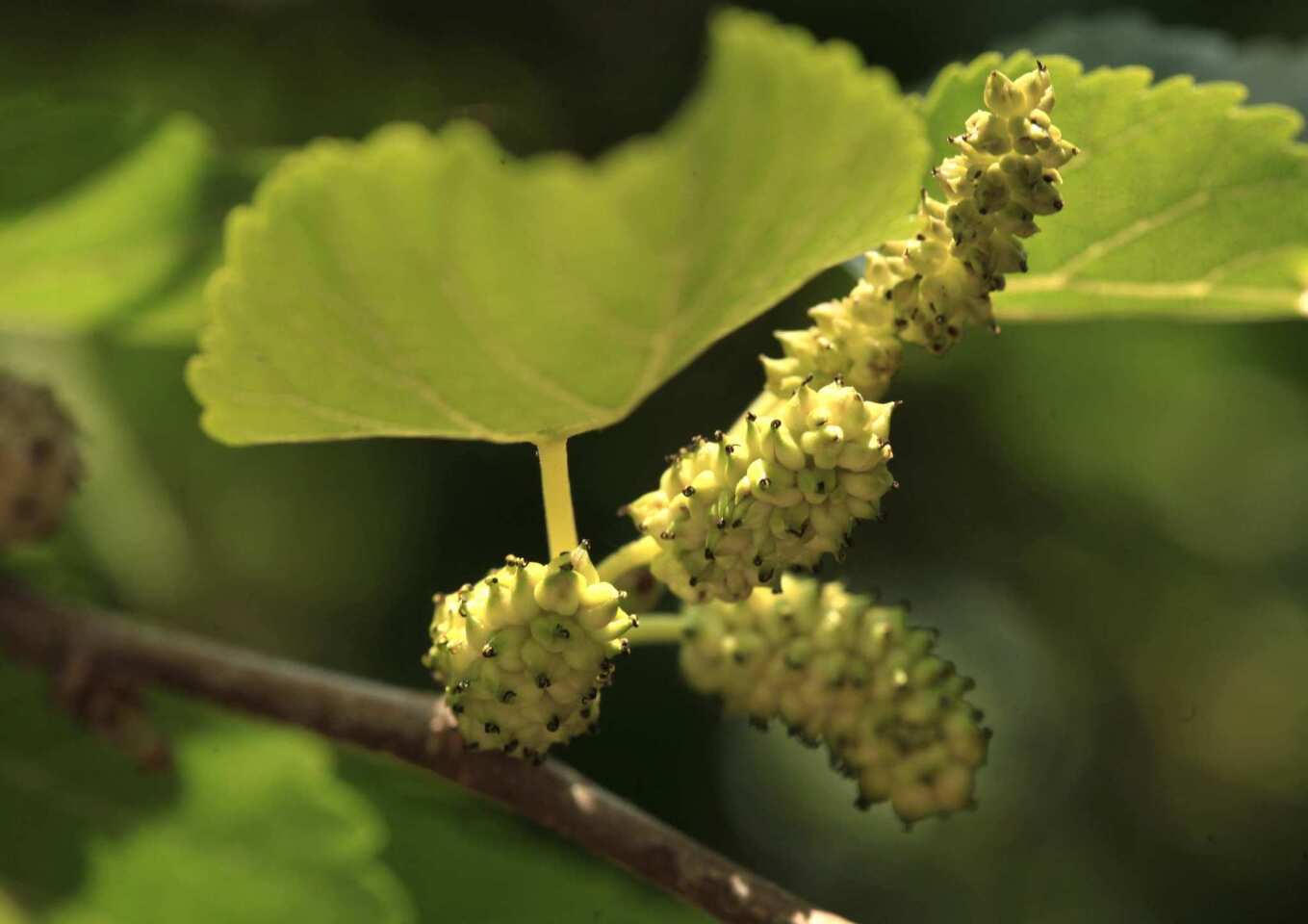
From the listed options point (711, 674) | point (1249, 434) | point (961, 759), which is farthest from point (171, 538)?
point (1249, 434)

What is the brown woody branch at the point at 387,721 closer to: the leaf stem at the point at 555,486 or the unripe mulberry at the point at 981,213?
the leaf stem at the point at 555,486

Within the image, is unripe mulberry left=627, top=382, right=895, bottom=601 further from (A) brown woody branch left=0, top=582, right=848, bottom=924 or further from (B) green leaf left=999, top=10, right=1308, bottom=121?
(B) green leaf left=999, top=10, right=1308, bottom=121

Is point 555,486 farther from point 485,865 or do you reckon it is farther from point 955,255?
point 485,865

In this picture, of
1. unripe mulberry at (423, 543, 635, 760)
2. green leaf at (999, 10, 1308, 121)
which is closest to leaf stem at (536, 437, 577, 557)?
unripe mulberry at (423, 543, 635, 760)

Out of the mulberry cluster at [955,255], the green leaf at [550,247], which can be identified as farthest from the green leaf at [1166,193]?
the green leaf at [550,247]

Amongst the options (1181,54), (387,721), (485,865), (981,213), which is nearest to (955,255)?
(981,213)
